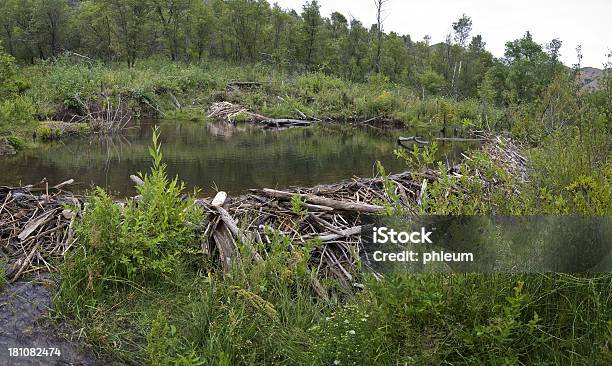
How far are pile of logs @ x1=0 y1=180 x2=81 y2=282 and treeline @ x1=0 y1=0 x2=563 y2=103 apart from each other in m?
42.0

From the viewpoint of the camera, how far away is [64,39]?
51.5 meters

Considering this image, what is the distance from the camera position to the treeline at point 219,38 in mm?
47688

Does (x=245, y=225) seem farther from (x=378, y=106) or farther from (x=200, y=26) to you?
(x=200, y=26)

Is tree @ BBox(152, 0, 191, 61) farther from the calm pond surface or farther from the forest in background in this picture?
the calm pond surface

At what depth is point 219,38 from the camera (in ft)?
177

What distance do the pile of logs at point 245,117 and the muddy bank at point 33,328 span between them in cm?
1968

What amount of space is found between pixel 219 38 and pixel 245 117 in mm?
30817

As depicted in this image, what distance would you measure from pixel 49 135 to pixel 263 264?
14.6m

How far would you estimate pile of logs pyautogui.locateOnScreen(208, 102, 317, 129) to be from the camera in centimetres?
2502

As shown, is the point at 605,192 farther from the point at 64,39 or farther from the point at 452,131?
the point at 64,39

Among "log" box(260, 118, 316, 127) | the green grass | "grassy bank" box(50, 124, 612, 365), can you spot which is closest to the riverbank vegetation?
"grassy bank" box(50, 124, 612, 365)

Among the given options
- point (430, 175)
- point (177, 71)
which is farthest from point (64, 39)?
point (430, 175)

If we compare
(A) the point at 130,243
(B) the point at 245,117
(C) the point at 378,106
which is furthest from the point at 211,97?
(A) the point at 130,243

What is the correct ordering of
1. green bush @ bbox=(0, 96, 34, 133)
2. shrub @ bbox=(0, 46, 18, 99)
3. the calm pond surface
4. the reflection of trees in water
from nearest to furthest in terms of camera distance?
1. the calm pond surface
2. the reflection of trees in water
3. green bush @ bbox=(0, 96, 34, 133)
4. shrub @ bbox=(0, 46, 18, 99)
